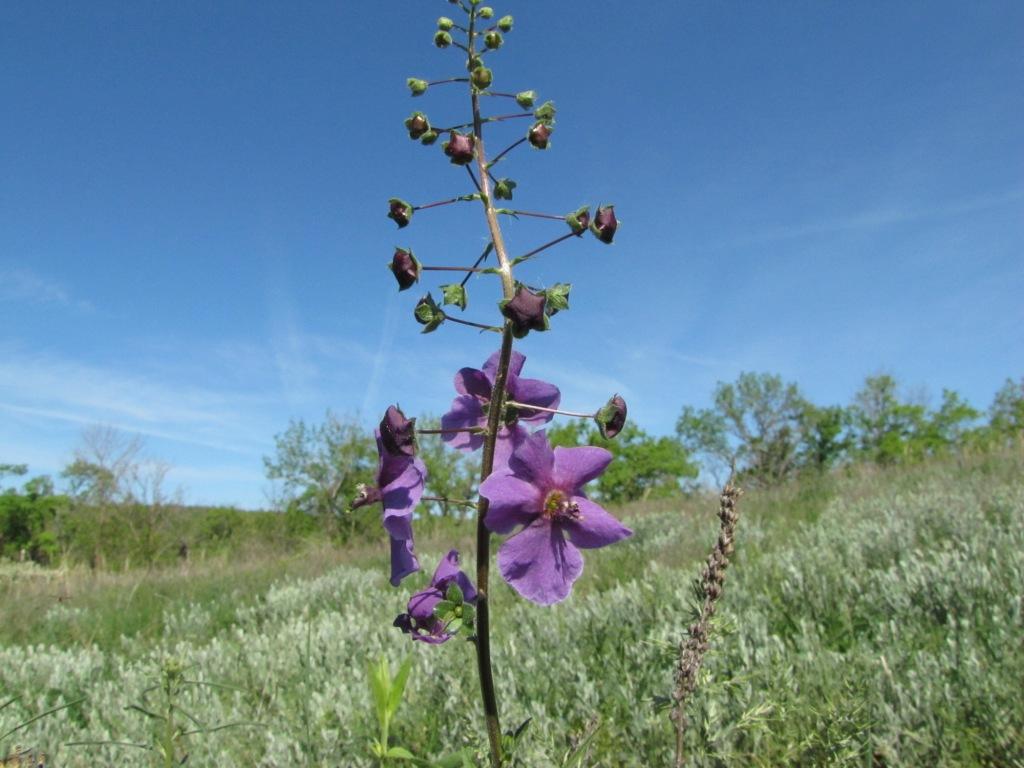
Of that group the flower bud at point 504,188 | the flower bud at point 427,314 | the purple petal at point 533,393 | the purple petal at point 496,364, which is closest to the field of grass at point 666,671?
the purple petal at point 533,393

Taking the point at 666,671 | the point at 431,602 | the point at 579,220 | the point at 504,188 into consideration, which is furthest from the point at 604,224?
the point at 666,671

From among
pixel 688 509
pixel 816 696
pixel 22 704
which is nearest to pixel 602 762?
pixel 816 696

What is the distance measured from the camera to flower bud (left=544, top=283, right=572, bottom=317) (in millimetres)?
1408

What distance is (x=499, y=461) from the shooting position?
1.65 metres

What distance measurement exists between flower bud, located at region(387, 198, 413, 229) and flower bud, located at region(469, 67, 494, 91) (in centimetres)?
40

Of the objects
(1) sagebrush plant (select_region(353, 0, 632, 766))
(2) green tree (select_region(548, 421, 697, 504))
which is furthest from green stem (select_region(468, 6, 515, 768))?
(2) green tree (select_region(548, 421, 697, 504))

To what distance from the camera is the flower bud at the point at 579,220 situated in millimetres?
1657

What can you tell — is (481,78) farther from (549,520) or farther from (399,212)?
(549,520)

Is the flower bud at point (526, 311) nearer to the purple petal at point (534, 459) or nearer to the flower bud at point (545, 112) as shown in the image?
the purple petal at point (534, 459)

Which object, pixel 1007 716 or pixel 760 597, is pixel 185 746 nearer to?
pixel 760 597

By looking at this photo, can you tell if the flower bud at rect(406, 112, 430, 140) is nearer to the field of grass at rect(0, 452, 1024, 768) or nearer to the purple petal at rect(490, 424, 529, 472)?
the purple petal at rect(490, 424, 529, 472)

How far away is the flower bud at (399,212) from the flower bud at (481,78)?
395mm

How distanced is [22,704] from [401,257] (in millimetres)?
4498

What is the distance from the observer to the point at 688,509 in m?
11.7
